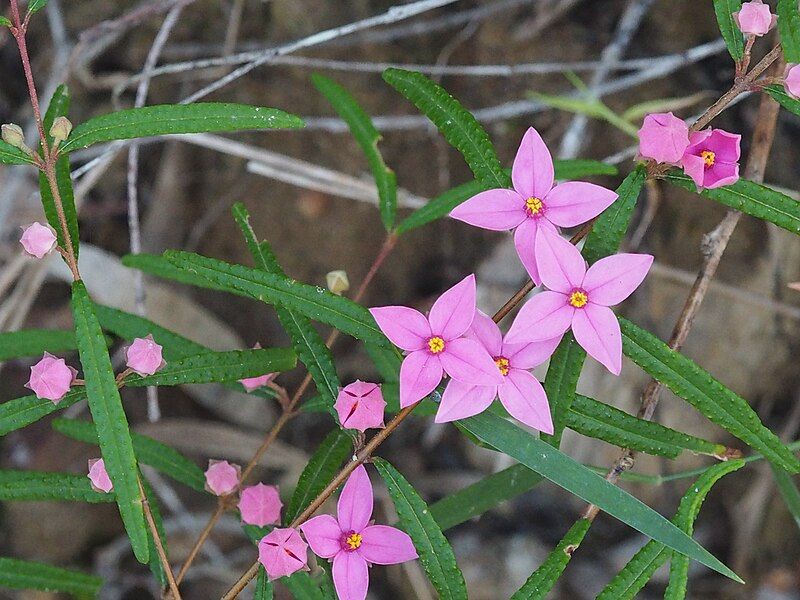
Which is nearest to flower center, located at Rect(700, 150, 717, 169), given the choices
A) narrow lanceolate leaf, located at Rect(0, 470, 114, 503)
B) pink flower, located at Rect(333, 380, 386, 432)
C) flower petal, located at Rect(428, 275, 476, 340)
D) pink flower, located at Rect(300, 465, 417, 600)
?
flower petal, located at Rect(428, 275, 476, 340)

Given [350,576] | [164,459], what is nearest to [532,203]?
[350,576]

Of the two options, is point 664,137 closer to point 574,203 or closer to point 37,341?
point 574,203

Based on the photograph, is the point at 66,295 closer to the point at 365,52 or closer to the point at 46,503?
the point at 46,503

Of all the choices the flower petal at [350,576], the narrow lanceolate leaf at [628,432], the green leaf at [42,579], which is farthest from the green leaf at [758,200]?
Answer: the green leaf at [42,579]

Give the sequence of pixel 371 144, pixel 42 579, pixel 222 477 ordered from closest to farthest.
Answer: pixel 222 477 < pixel 42 579 < pixel 371 144

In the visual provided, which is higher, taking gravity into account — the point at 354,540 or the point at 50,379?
the point at 50,379

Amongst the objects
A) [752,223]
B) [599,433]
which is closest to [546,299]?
[599,433]

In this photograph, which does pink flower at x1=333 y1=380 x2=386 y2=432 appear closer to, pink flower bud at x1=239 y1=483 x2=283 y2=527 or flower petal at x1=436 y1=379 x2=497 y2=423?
flower petal at x1=436 y1=379 x2=497 y2=423
